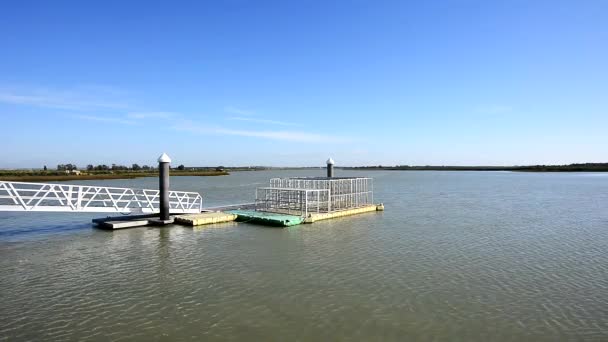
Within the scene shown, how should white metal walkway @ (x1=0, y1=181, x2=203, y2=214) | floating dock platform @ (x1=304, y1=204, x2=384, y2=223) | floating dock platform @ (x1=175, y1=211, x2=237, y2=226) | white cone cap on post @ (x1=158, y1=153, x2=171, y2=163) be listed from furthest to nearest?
1. floating dock platform @ (x1=304, y1=204, x2=384, y2=223)
2. white cone cap on post @ (x1=158, y1=153, x2=171, y2=163)
3. floating dock platform @ (x1=175, y1=211, x2=237, y2=226)
4. white metal walkway @ (x1=0, y1=181, x2=203, y2=214)

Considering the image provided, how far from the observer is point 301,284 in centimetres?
1230

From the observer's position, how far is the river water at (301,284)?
9.12 meters

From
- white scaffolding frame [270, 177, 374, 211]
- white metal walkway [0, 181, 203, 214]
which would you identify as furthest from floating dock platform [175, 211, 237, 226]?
white scaffolding frame [270, 177, 374, 211]

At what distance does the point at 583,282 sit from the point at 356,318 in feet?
27.4

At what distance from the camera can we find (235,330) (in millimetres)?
8977

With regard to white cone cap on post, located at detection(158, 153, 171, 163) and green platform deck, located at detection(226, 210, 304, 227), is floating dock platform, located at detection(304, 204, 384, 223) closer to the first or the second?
green platform deck, located at detection(226, 210, 304, 227)

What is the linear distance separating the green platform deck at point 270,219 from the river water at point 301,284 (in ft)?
4.07

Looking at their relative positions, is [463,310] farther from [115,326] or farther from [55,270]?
[55,270]

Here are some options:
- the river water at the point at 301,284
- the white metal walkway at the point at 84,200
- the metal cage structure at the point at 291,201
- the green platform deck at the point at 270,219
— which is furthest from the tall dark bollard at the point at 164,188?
the metal cage structure at the point at 291,201

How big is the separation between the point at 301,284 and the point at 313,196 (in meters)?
15.8

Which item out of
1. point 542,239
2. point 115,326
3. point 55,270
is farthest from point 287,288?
point 542,239

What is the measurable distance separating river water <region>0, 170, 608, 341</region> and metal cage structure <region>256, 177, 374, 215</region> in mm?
5089

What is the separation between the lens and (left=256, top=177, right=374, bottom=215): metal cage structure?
27047 mm

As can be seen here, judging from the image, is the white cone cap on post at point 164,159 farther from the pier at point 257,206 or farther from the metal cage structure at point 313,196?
the metal cage structure at point 313,196
